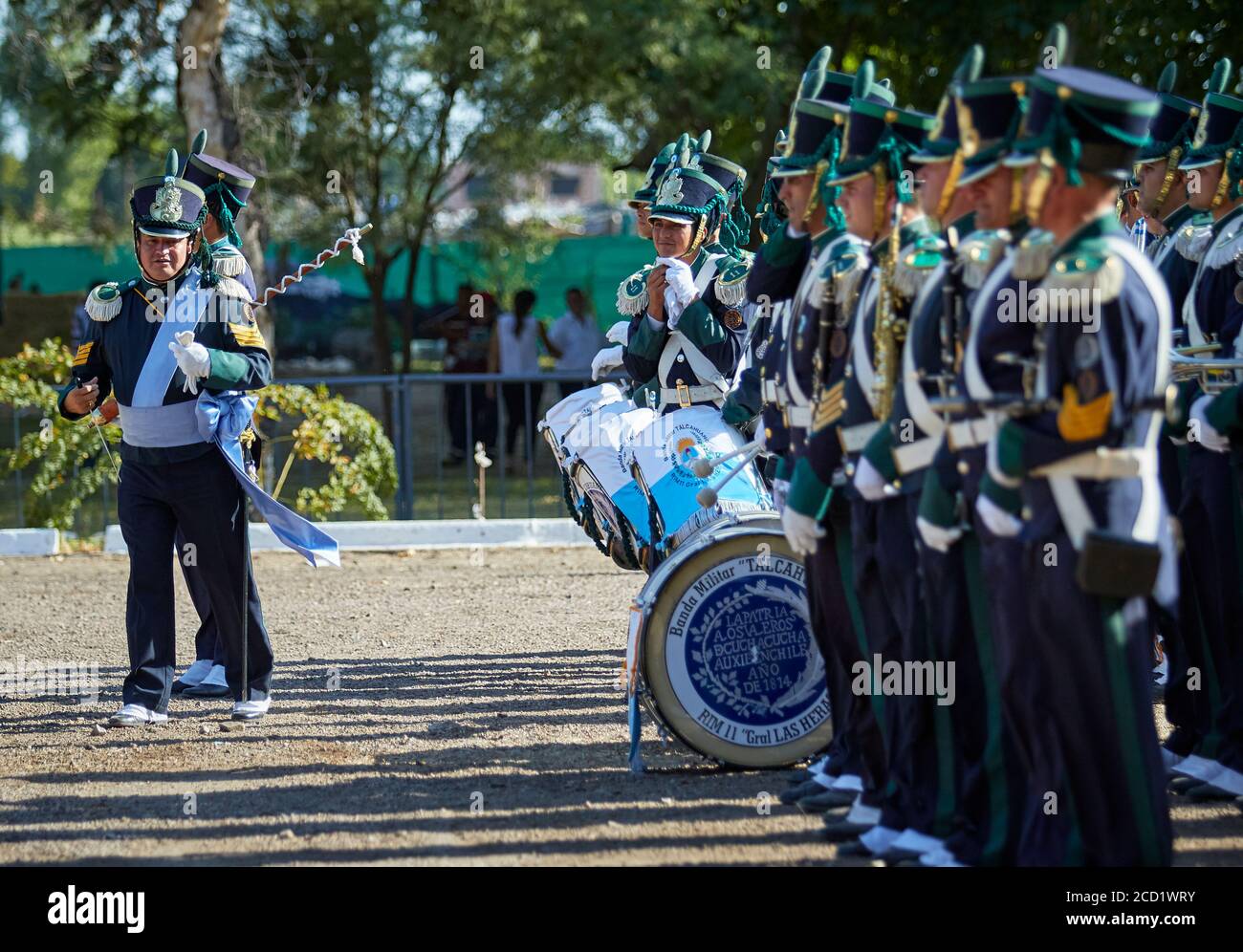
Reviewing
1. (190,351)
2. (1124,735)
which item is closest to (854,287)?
(1124,735)

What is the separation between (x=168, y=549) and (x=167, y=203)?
56.1 inches

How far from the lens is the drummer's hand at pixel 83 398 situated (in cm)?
714

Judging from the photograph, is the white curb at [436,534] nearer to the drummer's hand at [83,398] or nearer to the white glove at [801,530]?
the drummer's hand at [83,398]

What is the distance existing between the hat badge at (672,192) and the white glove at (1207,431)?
8.27 feet

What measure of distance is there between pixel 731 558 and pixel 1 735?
10.3 feet

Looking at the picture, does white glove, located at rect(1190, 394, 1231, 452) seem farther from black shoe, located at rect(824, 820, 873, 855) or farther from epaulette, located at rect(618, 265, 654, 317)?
epaulette, located at rect(618, 265, 654, 317)

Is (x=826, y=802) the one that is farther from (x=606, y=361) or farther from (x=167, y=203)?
(x=167, y=203)

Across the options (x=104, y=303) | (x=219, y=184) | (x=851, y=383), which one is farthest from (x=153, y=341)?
(x=851, y=383)

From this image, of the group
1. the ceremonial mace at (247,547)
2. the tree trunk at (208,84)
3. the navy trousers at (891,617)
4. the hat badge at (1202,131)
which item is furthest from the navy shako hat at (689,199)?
the tree trunk at (208,84)

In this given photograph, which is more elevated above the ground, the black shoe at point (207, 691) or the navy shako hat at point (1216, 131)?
the navy shako hat at point (1216, 131)

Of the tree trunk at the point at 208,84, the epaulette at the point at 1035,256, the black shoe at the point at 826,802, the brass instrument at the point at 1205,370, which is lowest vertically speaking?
the black shoe at the point at 826,802

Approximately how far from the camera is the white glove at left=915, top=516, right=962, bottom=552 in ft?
15.5

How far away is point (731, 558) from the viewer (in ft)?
20.0

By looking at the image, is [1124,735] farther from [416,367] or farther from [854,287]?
[416,367]
